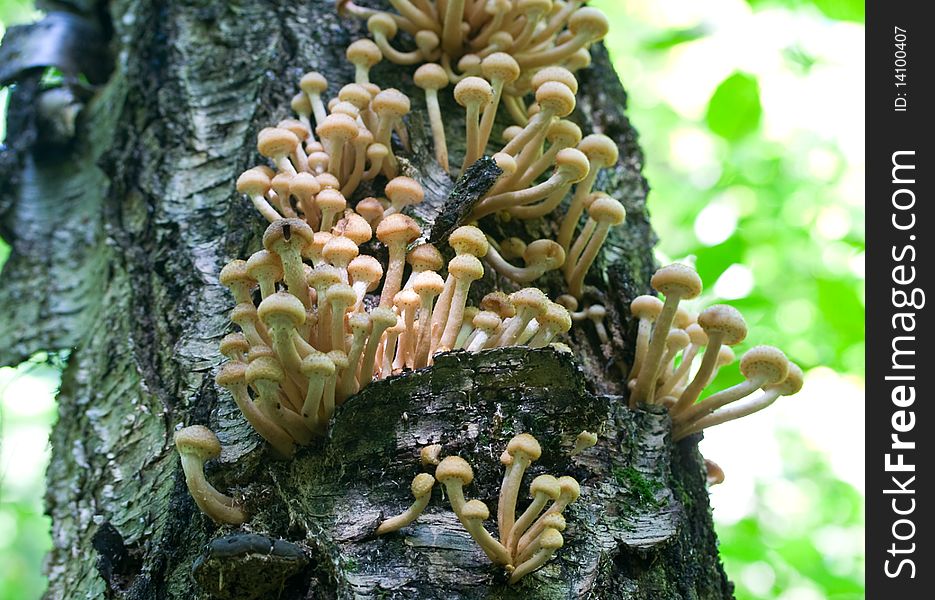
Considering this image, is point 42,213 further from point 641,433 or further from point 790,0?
point 790,0

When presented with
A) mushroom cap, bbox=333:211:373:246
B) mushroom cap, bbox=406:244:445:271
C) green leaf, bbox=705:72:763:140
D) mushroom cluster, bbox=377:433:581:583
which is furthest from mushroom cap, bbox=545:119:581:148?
green leaf, bbox=705:72:763:140

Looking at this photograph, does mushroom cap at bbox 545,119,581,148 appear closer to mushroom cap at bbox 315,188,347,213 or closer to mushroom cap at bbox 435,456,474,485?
mushroom cap at bbox 315,188,347,213

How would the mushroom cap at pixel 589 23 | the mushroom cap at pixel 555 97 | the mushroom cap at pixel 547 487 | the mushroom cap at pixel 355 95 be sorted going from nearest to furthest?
1. the mushroom cap at pixel 547 487
2. the mushroom cap at pixel 555 97
3. the mushroom cap at pixel 355 95
4. the mushroom cap at pixel 589 23

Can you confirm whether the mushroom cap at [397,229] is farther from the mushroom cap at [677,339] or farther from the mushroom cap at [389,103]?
the mushroom cap at [677,339]

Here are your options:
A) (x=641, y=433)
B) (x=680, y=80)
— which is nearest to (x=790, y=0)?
(x=641, y=433)

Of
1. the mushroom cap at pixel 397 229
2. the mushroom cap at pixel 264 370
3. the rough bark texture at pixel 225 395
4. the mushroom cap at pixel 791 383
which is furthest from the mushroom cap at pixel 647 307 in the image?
the mushroom cap at pixel 264 370

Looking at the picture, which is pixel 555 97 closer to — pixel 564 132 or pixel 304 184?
pixel 564 132

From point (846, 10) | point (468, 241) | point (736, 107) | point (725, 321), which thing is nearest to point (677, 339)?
point (725, 321)
